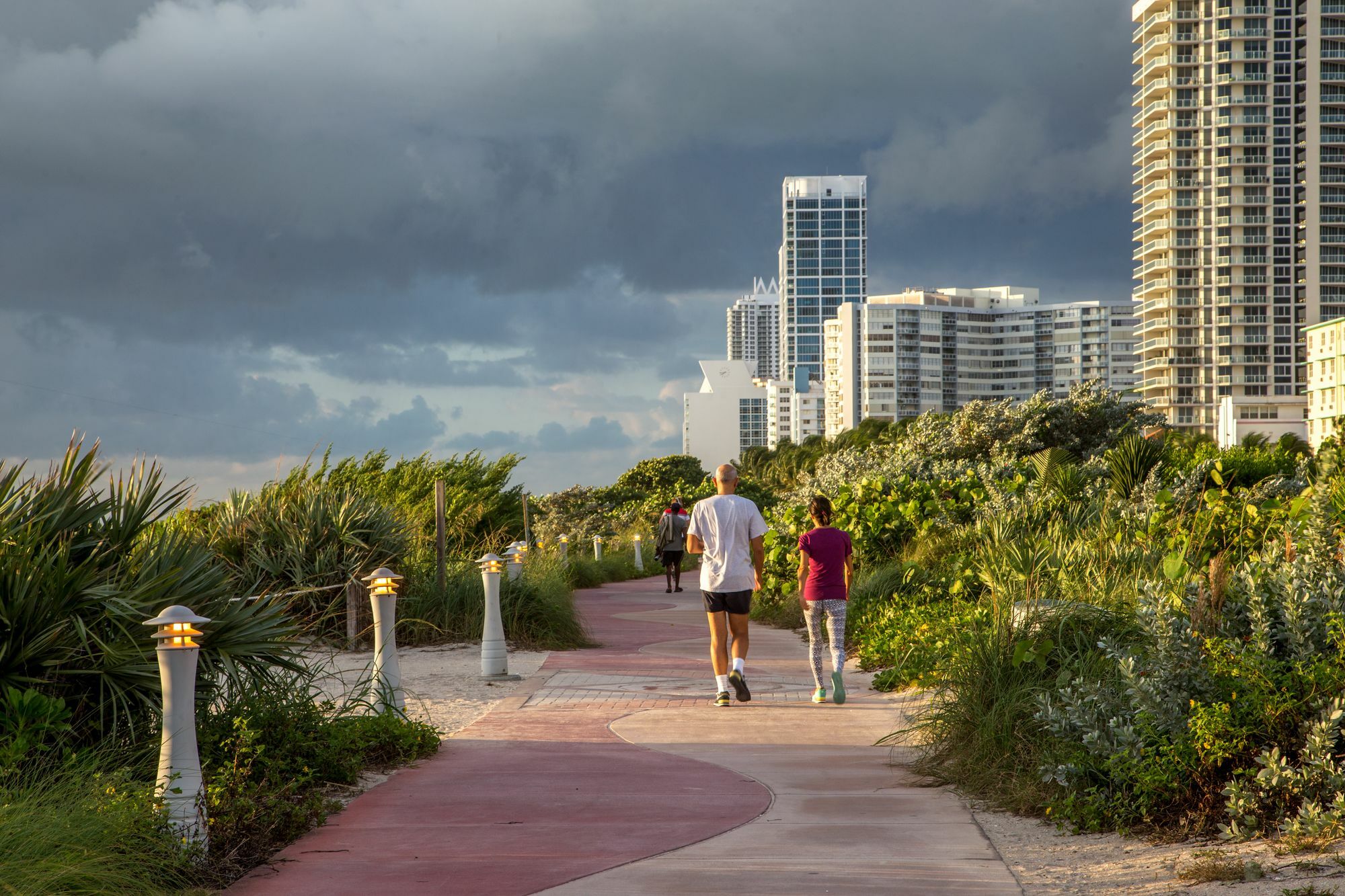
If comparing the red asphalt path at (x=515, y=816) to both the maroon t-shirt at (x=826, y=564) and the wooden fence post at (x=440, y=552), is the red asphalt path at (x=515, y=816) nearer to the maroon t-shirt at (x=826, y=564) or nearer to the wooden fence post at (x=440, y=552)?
the maroon t-shirt at (x=826, y=564)

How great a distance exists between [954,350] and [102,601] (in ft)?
618

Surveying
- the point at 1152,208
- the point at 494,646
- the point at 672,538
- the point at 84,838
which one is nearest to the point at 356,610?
the point at 494,646

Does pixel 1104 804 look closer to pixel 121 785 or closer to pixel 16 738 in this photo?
pixel 121 785

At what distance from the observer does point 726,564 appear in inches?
Result: 384

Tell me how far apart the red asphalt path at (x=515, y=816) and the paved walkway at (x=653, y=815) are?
13 millimetres

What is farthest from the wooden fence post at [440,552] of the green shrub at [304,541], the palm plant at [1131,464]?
the palm plant at [1131,464]

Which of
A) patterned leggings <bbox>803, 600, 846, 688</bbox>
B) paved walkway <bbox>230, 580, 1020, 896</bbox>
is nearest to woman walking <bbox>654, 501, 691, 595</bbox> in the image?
patterned leggings <bbox>803, 600, 846, 688</bbox>

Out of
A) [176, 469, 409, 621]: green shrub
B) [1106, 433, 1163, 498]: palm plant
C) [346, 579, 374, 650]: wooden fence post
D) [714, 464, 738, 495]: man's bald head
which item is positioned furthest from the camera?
[1106, 433, 1163, 498]: palm plant

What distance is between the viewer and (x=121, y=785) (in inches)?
202

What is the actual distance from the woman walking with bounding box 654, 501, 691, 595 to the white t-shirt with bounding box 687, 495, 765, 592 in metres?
12.4

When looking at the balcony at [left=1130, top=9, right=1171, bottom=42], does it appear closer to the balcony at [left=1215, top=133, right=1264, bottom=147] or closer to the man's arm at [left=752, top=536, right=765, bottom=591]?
the balcony at [left=1215, top=133, right=1264, bottom=147]

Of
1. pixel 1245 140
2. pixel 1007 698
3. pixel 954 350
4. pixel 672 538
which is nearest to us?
pixel 1007 698

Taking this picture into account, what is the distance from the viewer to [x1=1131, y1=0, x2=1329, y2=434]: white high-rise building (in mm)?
116250

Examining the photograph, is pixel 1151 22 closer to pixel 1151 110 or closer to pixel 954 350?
pixel 1151 110
